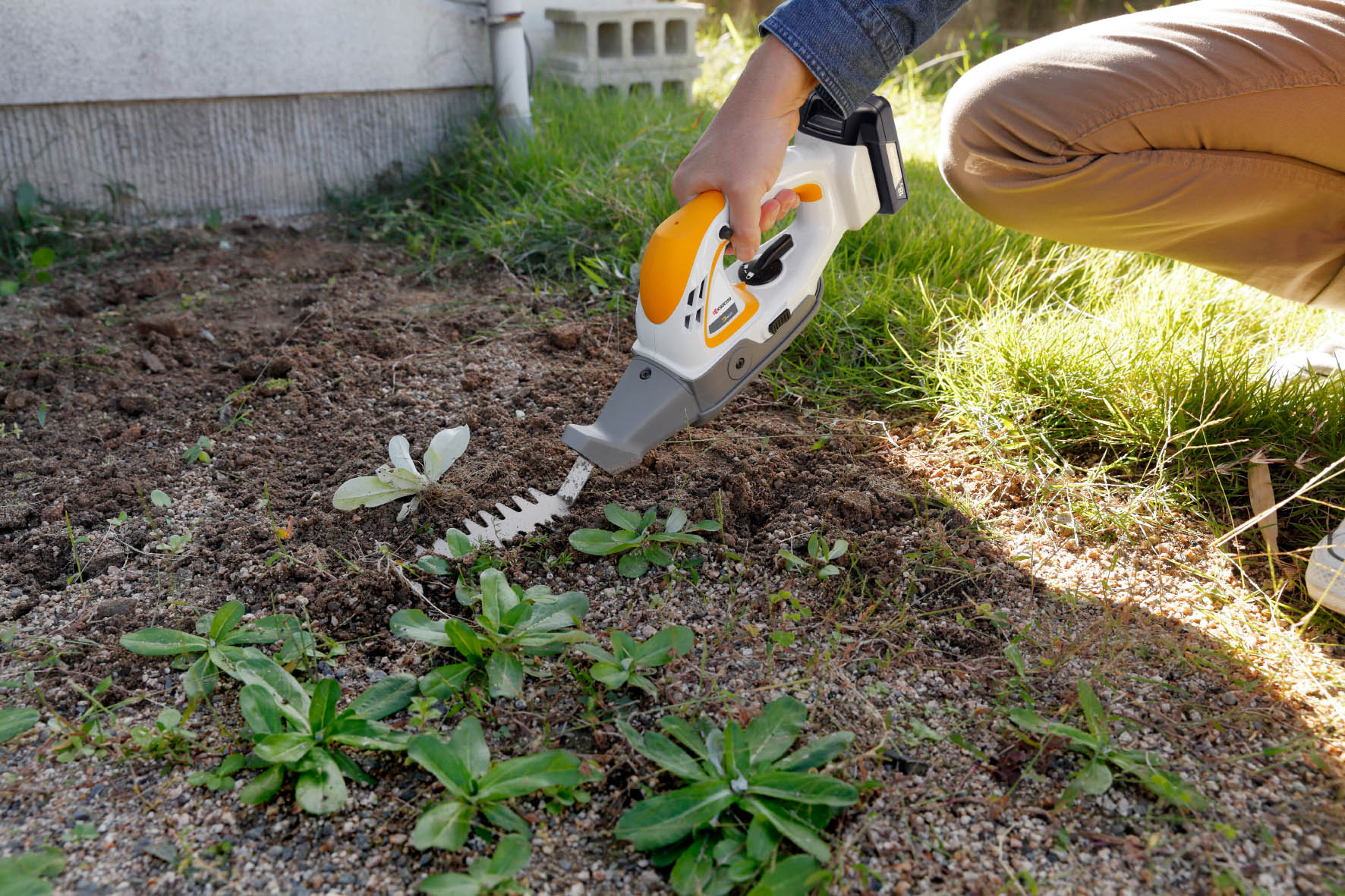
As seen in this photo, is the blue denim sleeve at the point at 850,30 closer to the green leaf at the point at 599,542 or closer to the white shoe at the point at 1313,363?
the green leaf at the point at 599,542

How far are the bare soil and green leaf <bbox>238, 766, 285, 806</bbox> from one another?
32 millimetres

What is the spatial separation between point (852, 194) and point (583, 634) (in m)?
1.03

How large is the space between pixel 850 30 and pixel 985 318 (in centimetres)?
87

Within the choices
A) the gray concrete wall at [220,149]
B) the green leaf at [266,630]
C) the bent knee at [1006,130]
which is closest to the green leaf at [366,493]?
the green leaf at [266,630]

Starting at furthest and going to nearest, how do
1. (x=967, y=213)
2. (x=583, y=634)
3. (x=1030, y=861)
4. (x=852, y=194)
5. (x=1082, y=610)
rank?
(x=967, y=213)
(x=852, y=194)
(x=1082, y=610)
(x=583, y=634)
(x=1030, y=861)

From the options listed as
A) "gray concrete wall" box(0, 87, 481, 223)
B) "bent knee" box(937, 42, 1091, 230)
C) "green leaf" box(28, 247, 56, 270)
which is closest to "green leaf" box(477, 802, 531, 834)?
"bent knee" box(937, 42, 1091, 230)

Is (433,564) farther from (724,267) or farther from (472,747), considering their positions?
(724,267)

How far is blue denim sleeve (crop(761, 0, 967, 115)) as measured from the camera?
4.58 feet

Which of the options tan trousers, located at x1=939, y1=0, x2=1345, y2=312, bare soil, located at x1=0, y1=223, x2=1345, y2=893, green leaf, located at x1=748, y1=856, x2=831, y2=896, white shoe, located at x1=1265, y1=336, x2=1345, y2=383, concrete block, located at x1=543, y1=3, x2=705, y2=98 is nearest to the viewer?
green leaf, located at x1=748, y1=856, x2=831, y2=896

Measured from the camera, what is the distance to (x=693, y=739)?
45.2 inches

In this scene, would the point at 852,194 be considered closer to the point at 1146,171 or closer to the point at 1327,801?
the point at 1146,171

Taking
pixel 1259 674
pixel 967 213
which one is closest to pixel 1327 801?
pixel 1259 674

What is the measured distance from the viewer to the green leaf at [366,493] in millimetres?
1603

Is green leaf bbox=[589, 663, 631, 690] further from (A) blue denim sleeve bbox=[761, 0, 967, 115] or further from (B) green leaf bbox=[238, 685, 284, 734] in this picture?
(A) blue denim sleeve bbox=[761, 0, 967, 115]
